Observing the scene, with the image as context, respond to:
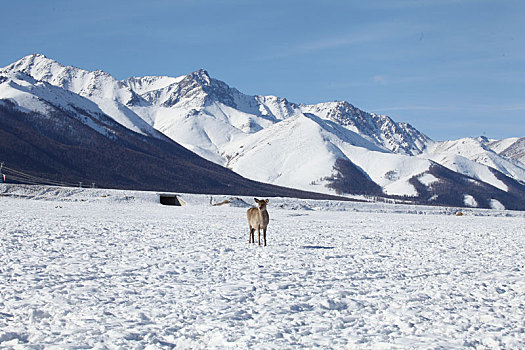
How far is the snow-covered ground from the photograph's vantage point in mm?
10266

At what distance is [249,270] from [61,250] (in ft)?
24.4

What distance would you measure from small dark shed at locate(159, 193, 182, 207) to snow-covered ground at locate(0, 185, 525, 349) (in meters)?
50.9

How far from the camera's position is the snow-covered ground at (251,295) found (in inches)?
404

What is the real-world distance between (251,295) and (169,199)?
211 ft

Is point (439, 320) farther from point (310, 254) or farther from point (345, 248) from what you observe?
point (345, 248)

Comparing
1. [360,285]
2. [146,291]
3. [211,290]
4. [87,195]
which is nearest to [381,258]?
[360,285]

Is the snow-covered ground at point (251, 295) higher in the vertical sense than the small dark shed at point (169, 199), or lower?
lower

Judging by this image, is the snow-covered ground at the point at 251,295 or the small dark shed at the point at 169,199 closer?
the snow-covered ground at the point at 251,295

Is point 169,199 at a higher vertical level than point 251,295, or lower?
higher

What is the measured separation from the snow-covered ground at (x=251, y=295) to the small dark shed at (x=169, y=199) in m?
50.9

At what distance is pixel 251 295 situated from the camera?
1352cm

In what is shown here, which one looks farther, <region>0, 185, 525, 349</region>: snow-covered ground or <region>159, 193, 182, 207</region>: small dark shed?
<region>159, 193, 182, 207</region>: small dark shed

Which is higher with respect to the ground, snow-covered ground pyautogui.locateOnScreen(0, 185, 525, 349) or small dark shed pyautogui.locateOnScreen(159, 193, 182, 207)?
small dark shed pyautogui.locateOnScreen(159, 193, 182, 207)

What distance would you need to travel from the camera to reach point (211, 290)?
13945mm
